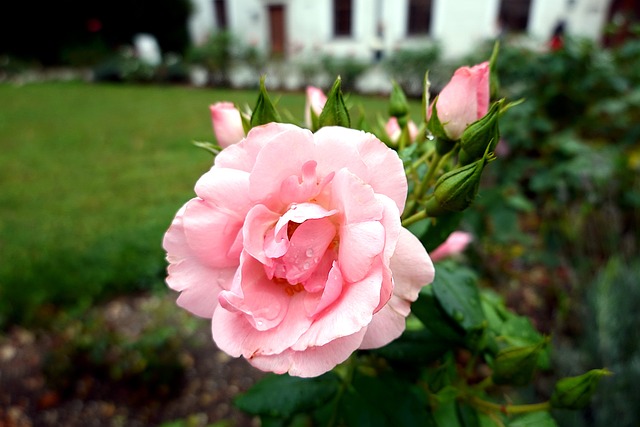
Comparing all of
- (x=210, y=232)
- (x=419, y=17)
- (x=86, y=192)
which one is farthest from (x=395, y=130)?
(x=419, y=17)

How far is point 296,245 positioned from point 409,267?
0.33ft

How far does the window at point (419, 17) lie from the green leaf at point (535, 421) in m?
12.0

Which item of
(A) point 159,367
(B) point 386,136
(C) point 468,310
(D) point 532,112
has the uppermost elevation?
(B) point 386,136

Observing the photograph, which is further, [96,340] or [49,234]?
[49,234]

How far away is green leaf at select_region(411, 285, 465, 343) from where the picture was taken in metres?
0.57

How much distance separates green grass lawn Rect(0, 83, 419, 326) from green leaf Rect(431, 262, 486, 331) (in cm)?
28

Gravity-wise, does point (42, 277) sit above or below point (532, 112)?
below

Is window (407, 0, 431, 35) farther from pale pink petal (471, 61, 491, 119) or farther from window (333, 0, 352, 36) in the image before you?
pale pink petal (471, 61, 491, 119)

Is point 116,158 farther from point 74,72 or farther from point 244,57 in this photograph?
point 74,72

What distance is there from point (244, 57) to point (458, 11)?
4908 mm

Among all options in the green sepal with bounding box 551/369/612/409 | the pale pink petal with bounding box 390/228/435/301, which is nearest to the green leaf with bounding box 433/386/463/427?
the green sepal with bounding box 551/369/612/409

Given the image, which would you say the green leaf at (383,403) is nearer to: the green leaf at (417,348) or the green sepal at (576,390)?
the green leaf at (417,348)

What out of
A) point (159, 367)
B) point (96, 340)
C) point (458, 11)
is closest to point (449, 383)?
point (159, 367)

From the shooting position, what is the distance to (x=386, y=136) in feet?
1.96
